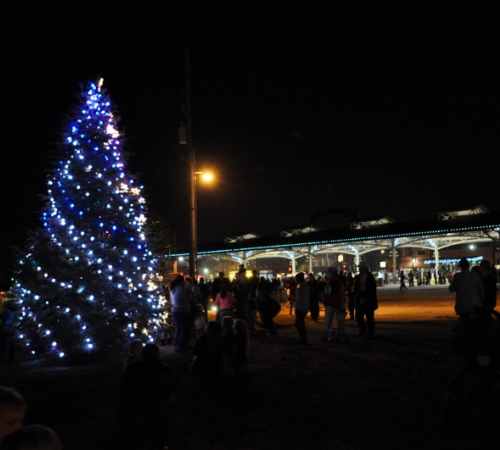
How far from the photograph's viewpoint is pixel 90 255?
40.1 ft

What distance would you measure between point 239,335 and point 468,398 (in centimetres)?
403

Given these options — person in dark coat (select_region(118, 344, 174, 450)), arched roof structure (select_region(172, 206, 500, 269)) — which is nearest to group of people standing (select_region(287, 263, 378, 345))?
person in dark coat (select_region(118, 344, 174, 450))

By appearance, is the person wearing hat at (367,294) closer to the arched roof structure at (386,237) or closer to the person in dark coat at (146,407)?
the person in dark coat at (146,407)

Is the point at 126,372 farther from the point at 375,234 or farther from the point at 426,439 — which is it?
the point at 375,234

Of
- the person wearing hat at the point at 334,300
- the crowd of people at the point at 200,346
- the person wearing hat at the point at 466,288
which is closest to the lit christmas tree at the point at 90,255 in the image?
the crowd of people at the point at 200,346

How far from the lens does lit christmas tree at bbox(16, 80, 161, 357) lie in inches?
464

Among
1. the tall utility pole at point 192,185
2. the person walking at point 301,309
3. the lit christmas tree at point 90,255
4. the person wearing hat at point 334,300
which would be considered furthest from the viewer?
the tall utility pole at point 192,185

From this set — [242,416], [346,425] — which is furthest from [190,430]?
[346,425]

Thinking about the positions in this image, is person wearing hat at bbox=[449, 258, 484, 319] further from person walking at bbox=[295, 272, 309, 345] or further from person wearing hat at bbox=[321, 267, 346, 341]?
person walking at bbox=[295, 272, 309, 345]

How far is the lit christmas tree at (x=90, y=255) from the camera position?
11789mm

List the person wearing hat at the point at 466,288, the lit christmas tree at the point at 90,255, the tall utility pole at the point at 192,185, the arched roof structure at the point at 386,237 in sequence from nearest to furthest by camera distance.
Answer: the person wearing hat at the point at 466,288 < the lit christmas tree at the point at 90,255 < the tall utility pole at the point at 192,185 < the arched roof structure at the point at 386,237

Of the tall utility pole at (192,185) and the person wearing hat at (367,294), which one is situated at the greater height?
the tall utility pole at (192,185)

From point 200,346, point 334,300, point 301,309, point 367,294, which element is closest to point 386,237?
point 367,294

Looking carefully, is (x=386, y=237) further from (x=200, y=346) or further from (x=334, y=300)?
(x=200, y=346)
